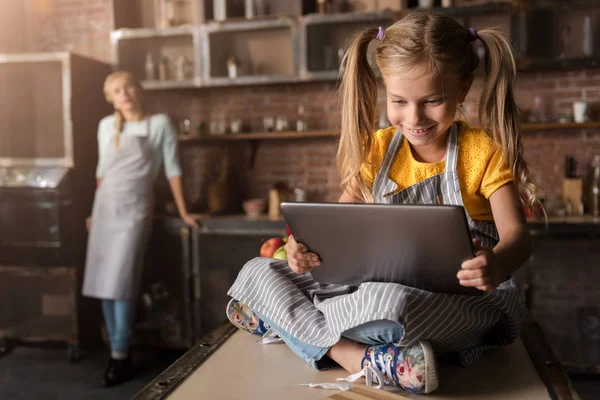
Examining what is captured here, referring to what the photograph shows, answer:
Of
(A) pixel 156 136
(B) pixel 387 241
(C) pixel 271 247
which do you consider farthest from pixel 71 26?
(B) pixel 387 241

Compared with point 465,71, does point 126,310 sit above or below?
below

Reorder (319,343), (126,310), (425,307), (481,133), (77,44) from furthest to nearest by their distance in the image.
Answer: (77,44) < (126,310) < (481,133) < (319,343) < (425,307)

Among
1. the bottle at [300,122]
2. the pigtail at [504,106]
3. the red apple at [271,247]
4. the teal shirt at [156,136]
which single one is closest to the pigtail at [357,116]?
the pigtail at [504,106]

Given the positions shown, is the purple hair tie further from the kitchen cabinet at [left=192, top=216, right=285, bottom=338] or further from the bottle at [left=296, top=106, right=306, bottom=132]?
the bottle at [left=296, top=106, right=306, bottom=132]

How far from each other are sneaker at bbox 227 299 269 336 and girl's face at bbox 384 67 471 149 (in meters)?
0.63

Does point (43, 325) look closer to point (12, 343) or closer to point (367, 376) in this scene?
point (12, 343)

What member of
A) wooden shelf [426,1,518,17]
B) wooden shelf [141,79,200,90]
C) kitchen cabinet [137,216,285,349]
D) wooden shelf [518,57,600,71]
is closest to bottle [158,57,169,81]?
wooden shelf [141,79,200,90]

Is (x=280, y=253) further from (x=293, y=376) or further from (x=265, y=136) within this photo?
(x=265, y=136)

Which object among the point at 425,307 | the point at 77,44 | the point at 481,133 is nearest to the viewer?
the point at 425,307

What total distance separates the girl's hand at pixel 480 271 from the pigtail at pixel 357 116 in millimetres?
464

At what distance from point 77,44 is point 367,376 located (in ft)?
12.3

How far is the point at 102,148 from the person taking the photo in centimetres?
337

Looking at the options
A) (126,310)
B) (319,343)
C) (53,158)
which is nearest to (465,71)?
(319,343)

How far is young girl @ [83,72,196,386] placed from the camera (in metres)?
3.20
